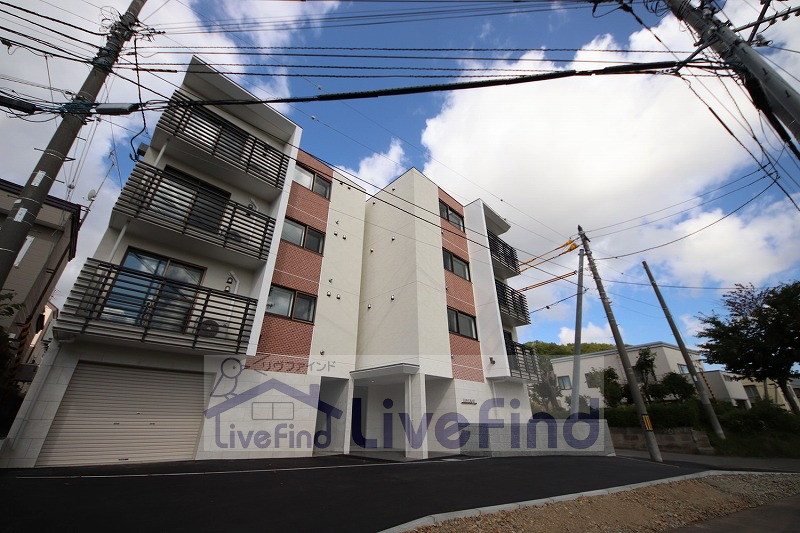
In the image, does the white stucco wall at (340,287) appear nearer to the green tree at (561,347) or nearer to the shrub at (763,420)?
the shrub at (763,420)

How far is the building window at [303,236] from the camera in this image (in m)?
12.7

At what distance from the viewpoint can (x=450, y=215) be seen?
59.6 ft

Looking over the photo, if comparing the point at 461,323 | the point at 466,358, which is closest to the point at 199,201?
the point at 461,323

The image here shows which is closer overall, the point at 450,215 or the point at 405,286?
the point at 405,286

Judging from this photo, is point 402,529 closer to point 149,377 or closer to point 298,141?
point 149,377

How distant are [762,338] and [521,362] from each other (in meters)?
15.4

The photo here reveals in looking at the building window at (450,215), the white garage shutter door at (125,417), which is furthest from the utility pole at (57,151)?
the building window at (450,215)

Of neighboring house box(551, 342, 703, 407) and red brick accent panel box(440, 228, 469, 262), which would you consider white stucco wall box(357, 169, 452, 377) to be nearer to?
red brick accent panel box(440, 228, 469, 262)

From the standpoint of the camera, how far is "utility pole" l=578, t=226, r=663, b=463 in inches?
516

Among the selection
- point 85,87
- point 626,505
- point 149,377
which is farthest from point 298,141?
point 626,505

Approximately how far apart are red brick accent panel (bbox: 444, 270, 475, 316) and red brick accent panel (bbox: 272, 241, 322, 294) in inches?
244

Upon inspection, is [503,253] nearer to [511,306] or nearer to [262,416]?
[511,306]

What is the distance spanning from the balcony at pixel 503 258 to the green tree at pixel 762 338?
45.7ft

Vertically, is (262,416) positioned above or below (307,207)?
below
